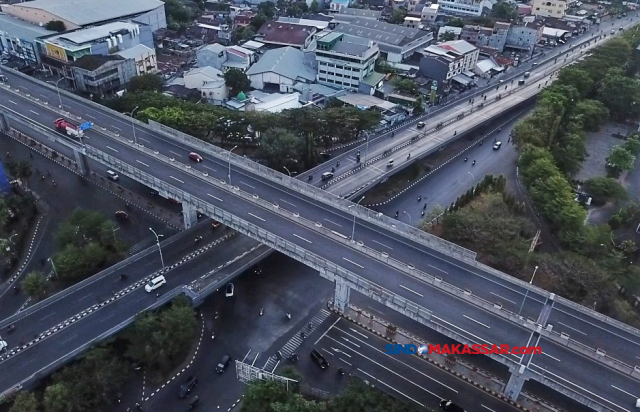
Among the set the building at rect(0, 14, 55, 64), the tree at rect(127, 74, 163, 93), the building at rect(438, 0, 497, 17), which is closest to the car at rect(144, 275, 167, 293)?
the tree at rect(127, 74, 163, 93)

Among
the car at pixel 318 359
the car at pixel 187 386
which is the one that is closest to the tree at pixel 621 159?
the car at pixel 318 359

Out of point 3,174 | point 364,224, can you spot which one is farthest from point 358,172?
point 3,174

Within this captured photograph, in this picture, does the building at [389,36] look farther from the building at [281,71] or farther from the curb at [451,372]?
the curb at [451,372]

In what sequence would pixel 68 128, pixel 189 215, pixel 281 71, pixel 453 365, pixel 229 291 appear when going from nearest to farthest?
pixel 453 365 → pixel 229 291 → pixel 189 215 → pixel 68 128 → pixel 281 71

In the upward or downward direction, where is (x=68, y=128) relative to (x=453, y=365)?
upward

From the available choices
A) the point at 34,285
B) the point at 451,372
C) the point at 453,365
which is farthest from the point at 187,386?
the point at 453,365

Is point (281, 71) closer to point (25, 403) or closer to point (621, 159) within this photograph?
point (621, 159)
